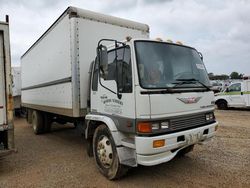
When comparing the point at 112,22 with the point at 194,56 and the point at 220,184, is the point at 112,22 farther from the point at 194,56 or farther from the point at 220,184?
the point at 220,184

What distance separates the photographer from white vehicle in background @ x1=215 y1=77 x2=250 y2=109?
1589 centimetres

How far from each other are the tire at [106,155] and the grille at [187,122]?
1.13m

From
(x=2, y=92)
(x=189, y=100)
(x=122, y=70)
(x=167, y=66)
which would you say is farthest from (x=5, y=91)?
(x=189, y=100)

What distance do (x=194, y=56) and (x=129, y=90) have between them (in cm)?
179

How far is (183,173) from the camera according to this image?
4.86 m

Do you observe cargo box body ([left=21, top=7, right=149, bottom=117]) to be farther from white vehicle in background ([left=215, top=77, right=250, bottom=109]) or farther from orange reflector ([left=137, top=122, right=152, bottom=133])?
white vehicle in background ([left=215, top=77, right=250, bottom=109])

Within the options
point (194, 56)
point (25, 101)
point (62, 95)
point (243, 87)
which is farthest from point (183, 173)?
point (243, 87)

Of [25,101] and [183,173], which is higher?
[25,101]

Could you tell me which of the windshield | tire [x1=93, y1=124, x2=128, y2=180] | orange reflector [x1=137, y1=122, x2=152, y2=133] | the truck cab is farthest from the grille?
tire [x1=93, y1=124, x2=128, y2=180]

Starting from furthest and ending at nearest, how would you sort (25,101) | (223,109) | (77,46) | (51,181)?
(223,109) < (25,101) < (77,46) < (51,181)

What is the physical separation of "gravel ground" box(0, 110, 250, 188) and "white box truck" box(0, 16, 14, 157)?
69cm

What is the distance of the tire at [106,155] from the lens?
4.43 metres

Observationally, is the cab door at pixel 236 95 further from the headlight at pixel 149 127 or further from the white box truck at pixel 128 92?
the headlight at pixel 149 127

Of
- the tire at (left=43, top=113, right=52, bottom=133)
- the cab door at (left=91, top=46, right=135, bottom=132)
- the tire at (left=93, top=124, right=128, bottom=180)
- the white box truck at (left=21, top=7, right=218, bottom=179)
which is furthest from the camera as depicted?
the tire at (left=43, top=113, right=52, bottom=133)
